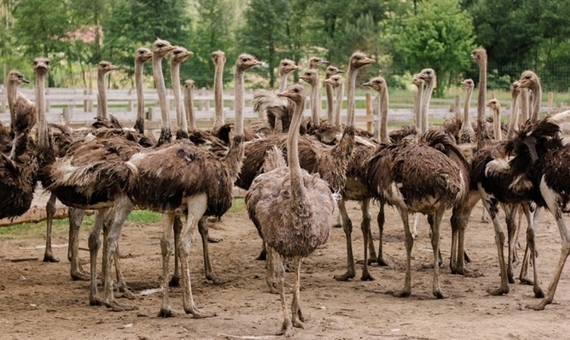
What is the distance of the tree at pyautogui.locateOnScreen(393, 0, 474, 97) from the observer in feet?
122

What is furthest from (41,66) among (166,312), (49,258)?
(166,312)

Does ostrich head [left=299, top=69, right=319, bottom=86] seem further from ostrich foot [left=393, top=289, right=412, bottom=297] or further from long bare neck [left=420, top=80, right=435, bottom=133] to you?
ostrich foot [left=393, top=289, right=412, bottom=297]

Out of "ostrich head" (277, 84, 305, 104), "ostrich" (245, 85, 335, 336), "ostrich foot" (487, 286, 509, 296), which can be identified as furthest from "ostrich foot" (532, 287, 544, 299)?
"ostrich head" (277, 84, 305, 104)

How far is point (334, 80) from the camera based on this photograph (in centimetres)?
1214

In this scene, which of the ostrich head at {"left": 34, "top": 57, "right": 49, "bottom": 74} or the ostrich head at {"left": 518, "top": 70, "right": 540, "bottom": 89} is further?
the ostrich head at {"left": 518, "top": 70, "right": 540, "bottom": 89}

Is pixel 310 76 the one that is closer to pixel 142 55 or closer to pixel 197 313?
pixel 142 55

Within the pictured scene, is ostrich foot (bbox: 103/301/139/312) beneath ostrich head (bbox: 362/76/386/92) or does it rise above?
beneath

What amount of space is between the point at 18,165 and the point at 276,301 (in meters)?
2.59

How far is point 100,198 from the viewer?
834 centimetres

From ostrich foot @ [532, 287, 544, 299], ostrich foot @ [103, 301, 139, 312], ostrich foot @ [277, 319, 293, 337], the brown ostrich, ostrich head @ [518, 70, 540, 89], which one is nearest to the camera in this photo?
ostrich foot @ [277, 319, 293, 337]

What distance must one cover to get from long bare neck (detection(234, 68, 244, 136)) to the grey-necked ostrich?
1.63ft

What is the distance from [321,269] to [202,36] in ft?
120

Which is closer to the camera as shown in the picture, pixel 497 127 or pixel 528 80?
pixel 528 80

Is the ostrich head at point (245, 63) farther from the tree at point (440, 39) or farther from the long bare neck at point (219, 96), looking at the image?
the tree at point (440, 39)
